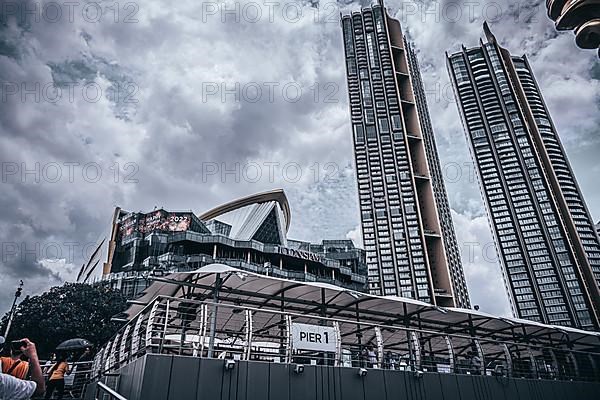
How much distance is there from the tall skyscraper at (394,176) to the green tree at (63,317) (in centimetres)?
4482

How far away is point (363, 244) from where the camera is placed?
67625 millimetres

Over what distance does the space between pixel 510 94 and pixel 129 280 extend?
77958 mm

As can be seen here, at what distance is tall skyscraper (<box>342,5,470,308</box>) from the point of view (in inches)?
2381

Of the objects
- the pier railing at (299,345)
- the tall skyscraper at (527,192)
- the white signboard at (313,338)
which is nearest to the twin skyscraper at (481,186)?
the tall skyscraper at (527,192)

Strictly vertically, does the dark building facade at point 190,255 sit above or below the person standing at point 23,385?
above

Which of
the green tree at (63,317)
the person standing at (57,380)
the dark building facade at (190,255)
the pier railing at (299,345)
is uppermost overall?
the dark building facade at (190,255)

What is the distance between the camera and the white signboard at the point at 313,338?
6039 millimetres

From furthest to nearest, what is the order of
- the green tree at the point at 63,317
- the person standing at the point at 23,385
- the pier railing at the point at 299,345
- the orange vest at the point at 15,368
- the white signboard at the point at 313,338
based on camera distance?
the green tree at the point at 63,317
the white signboard at the point at 313,338
the pier railing at the point at 299,345
the orange vest at the point at 15,368
the person standing at the point at 23,385

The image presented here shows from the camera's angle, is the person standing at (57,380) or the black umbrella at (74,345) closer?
the person standing at (57,380)

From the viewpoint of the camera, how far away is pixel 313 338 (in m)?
6.19

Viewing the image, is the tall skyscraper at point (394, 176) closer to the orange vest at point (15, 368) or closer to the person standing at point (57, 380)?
the person standing at point (57, 380)

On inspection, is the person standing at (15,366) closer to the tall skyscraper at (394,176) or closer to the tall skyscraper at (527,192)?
the tall skyscraper at (394,176)

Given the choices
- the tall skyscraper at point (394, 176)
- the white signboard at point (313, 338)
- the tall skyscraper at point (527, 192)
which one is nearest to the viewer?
the white signboard at point (313, 338)

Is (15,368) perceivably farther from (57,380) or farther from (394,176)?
(394,176)
